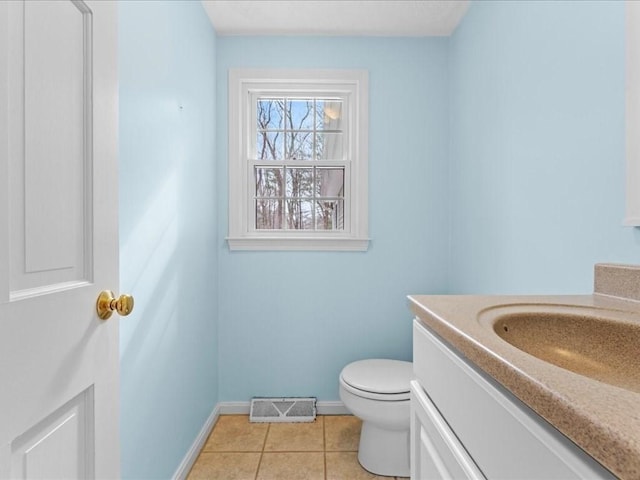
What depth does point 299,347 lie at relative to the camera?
2.30 metres

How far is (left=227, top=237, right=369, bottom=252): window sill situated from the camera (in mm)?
2268

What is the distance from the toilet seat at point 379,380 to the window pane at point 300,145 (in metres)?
1.36

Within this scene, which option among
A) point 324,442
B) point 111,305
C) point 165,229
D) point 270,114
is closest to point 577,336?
point 111,305

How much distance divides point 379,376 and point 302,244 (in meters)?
0.91

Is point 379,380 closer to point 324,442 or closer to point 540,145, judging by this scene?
point 324,442

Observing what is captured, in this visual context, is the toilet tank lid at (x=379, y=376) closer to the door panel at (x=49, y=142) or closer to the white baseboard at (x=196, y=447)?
the white baseboard at (x=196, y=447)

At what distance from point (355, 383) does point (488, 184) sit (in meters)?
1.18

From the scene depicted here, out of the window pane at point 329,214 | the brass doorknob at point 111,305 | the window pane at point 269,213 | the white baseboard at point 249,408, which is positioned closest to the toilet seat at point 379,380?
the white baseboard at point 249,408

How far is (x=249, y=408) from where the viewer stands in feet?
7.49

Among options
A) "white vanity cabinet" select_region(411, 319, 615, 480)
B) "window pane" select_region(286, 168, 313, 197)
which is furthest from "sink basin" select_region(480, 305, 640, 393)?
"window pane" select_region(286, 168, 313, 197)

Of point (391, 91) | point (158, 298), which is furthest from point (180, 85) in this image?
point (391, 91)

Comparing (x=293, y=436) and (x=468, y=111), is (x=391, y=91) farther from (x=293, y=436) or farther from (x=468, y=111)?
(x=293, y=436)

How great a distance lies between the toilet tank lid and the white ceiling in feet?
6.56

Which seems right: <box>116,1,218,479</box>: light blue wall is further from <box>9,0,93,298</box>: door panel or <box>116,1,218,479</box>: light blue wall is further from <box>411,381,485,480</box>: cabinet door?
<box>411,381,485,480</box>: cabinet door
